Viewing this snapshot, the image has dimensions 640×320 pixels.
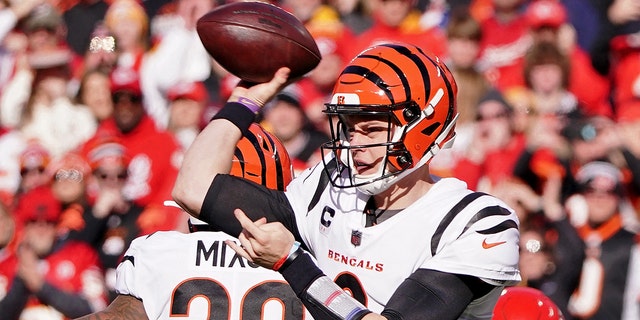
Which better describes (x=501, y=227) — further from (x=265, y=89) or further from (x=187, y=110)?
(x=187, y=110)

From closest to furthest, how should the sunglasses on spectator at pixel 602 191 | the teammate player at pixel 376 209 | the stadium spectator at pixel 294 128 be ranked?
1. the teammate player at pixel 376 209
2. the sunglasses on spectator at pixel 602 191
3. the stadium spectator at pixel 294 128

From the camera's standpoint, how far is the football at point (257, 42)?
371cm

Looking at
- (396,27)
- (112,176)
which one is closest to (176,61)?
(112,176)

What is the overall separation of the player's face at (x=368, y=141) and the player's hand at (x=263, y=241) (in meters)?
0.30

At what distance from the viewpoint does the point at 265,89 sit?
3.74 m

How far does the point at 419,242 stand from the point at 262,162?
0.91 meters

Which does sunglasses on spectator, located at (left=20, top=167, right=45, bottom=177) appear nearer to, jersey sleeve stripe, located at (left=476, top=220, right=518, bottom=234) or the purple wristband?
the purple wristband

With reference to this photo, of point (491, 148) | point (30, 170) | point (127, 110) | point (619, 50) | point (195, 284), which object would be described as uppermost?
point (195, 284)

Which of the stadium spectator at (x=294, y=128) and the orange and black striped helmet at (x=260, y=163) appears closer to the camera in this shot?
the orange and black striped helmet at (x=260, y=163)

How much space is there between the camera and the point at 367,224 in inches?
138

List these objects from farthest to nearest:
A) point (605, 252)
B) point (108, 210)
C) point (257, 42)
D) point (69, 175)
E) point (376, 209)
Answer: point (69, 175), point (108, 210), point (605, 252), point (257, 42), point (376, 209)

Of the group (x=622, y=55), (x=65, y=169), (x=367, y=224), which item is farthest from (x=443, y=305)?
(x=65, y=169)

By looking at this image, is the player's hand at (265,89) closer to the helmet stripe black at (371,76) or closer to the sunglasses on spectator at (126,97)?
the helmet stripe black at (371,76)

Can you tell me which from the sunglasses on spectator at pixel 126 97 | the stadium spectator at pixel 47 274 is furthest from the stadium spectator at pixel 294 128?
the stadium spectator at pixel 47 274
